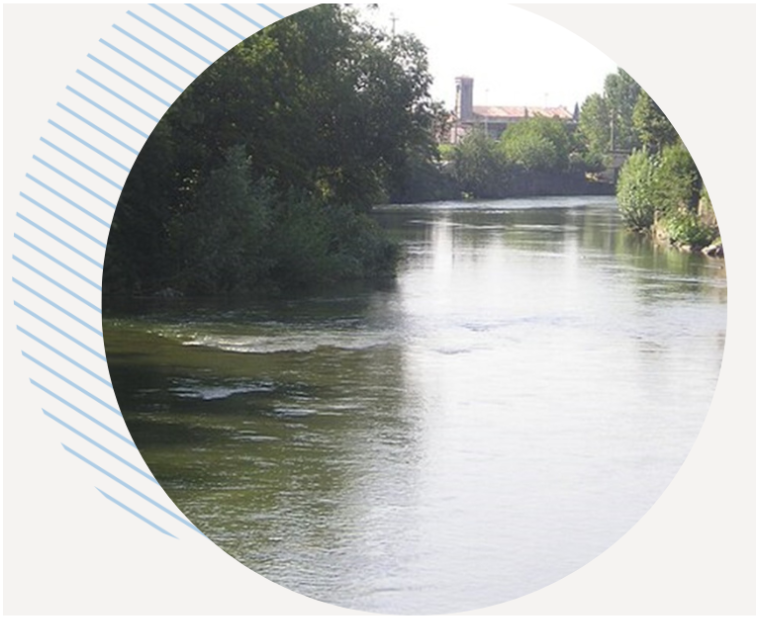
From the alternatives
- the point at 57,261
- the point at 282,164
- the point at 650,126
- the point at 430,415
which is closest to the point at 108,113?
the point at 57,261

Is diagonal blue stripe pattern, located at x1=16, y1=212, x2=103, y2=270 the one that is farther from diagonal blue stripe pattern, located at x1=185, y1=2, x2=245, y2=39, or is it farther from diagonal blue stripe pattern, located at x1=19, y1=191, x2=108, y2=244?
diagonal blue stripe pattern, located at x1=185, y1=2, x2=245, y2=39

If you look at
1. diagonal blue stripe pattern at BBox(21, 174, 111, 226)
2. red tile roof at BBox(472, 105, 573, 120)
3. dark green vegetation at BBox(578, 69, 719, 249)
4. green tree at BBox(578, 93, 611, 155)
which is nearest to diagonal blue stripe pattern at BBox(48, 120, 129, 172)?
diagonal blue stripe pattern at BBox(21, 174, 111, 226)

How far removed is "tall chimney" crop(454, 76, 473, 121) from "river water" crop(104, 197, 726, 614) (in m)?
Answer: 1.97

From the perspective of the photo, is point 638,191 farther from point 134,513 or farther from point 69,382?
point 134,513

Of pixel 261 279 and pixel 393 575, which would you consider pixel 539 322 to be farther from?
pixel 393 575

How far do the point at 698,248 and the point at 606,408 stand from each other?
9.51 m

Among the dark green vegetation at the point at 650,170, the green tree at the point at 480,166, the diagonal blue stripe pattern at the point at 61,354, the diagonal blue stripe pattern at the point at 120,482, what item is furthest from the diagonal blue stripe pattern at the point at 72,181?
the dark green vegetation at the point at 650,170

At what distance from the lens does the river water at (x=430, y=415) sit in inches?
246

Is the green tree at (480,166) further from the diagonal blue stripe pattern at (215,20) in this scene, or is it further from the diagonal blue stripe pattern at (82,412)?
the diagonal blue stripe pattern at (82,412)

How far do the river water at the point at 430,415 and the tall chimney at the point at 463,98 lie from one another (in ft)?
6.46

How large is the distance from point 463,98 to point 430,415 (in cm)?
209

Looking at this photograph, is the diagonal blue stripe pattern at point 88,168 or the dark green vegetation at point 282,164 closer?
the diagonal blue stripe pattern at point 88,168

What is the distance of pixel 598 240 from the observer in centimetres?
1941

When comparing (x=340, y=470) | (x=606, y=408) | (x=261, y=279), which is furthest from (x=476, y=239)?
(x=340, y=470)
